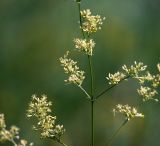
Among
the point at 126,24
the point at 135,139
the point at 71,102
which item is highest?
the point at 126,24

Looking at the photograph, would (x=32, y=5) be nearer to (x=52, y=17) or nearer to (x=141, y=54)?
(x=52, y=17)

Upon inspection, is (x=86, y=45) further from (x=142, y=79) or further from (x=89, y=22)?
(x=142, y=79)

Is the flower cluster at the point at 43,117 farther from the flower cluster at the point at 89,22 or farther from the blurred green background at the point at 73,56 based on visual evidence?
the blurred green background at the point at 73,56

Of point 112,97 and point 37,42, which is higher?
point 37,42

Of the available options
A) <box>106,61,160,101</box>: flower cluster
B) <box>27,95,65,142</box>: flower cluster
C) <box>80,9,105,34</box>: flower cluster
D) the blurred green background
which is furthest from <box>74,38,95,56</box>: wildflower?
the blurred green background

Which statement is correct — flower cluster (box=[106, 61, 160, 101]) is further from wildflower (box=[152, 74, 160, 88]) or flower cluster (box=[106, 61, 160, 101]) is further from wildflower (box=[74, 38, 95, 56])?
wildflower (box=[74, 38, 95, 56])

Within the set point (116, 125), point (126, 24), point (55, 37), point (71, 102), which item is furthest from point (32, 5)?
point (116, 125)

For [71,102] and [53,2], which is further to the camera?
[53,2]

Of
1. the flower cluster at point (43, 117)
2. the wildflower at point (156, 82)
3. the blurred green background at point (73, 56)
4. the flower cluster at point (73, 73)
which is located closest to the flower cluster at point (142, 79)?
the wildflower at point (156, 82)
